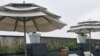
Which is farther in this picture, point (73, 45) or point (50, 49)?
point (73, 45)

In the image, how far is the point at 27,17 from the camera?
24.6 ft

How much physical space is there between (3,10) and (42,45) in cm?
521

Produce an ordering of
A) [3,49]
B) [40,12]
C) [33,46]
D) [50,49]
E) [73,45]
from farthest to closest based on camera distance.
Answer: [73,45], [50,49], [33,46], [3,49], [40,12]

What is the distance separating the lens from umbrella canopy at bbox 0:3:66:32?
21.6ft

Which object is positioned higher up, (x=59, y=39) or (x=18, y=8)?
(x=18, y=8)

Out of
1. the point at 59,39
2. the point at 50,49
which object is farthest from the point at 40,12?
the point at 59,39

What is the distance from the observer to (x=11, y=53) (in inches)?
429

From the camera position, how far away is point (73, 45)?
15219mm

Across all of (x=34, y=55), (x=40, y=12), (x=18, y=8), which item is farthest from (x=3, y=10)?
(x=34, y=55)

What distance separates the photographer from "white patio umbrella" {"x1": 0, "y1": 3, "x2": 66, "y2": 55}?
21.6 feet

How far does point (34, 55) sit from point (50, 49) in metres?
1.84

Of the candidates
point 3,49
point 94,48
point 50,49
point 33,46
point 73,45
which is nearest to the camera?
point 3,49

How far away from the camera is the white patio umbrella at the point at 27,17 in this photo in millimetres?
6582

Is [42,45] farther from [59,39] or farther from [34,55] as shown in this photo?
[59,39]
